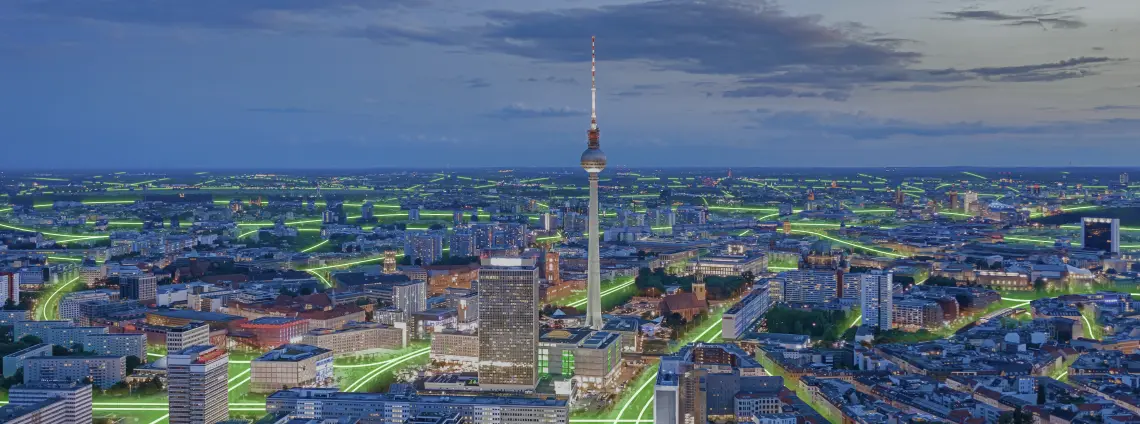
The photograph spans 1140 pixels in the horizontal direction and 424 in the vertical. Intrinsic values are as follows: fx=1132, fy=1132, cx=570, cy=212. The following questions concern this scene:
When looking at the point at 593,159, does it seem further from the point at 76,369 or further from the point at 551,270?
the point at 76,369

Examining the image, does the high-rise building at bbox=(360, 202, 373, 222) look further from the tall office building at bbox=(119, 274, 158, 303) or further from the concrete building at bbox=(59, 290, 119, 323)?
the concrete building at bbox=(59, 290, 119, 323)

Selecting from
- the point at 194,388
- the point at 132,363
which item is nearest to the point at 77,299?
the point at 132,363

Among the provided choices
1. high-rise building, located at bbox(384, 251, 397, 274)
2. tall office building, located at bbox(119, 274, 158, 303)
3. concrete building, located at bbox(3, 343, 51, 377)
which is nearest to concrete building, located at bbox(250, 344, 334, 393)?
concrete building, located at bbox(3, 343, 51, 377)

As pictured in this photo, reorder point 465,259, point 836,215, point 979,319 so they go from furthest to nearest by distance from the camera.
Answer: point 836,215
point 465,259
point 979,319

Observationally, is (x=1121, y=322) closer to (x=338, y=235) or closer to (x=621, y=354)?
(x=621, y=354)

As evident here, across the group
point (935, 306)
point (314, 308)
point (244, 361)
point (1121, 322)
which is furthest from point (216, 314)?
point (1121, 322)

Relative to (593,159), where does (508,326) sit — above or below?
below
